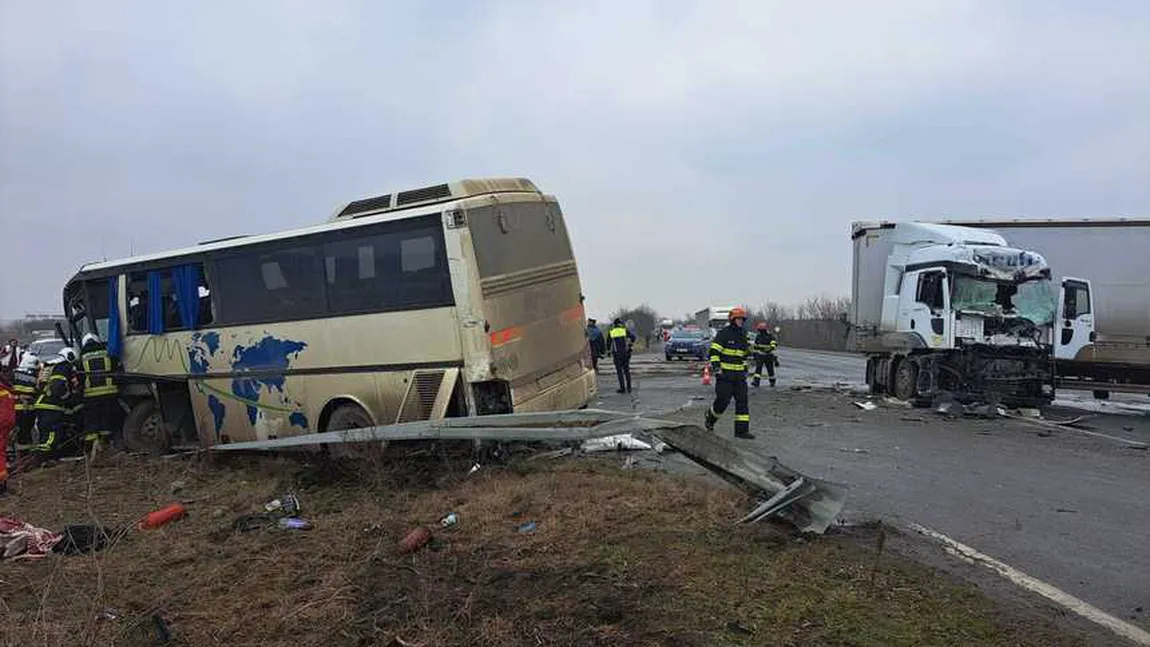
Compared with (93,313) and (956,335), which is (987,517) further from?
(93,313)

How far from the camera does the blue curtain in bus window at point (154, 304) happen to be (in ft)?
31.9

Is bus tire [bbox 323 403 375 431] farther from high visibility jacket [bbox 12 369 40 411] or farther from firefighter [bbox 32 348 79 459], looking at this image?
high visibility jacket [bbox 12 369 40 411]

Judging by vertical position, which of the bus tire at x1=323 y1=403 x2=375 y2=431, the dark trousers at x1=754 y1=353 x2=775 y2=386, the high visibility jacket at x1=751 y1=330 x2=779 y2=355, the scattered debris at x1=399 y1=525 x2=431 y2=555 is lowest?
the dark trousers at x1=754 y1=353 x2=775 y2=386

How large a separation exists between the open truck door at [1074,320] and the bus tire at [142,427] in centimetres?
1588

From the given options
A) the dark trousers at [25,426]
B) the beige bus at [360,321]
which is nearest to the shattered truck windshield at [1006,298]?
the beige bus at [360,321]

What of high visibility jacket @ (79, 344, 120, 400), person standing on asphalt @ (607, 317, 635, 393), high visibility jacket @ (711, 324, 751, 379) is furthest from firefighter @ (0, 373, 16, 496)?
person standing on asphalt @ (607, 317, 635, 393)

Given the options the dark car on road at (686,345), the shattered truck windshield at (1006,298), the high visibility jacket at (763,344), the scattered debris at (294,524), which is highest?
the shattered truck windshield at (1006,298)

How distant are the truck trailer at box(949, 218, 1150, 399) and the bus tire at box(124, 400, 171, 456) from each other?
15575 mm

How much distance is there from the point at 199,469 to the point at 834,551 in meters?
7.08

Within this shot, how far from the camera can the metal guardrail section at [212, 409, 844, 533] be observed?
16.5ft

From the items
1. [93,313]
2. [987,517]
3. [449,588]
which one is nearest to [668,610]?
[449,588]

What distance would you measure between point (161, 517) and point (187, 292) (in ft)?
13.3

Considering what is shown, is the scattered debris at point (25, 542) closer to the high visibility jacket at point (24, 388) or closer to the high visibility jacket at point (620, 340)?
the high visibility jacket at point (24, 388)

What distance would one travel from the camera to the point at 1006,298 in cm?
1403
